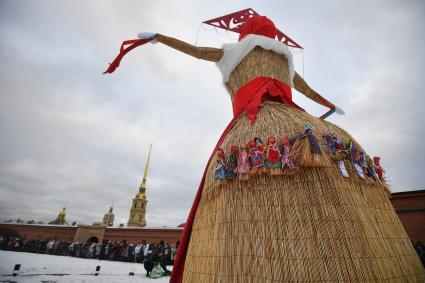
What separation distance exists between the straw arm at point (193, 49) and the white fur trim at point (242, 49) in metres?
0.12

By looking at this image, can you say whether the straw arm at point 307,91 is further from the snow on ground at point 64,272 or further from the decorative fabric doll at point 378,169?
the snow on ground at point 64,272

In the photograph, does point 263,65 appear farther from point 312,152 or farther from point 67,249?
point 67,249

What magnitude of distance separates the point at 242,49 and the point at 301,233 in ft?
8.75

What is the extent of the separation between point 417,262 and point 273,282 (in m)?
1.43

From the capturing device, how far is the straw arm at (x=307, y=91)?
166 inches

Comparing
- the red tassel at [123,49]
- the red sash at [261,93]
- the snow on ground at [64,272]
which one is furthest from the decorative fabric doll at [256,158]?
the snow on ground at [64,272]

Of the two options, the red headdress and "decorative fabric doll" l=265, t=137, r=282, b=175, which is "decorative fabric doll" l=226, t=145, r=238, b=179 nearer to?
"decorative fabric doll" l=265, t=137, r=282, b=175

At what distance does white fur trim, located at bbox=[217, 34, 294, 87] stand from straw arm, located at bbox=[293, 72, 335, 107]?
79 cm

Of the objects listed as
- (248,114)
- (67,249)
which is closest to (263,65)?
(248,114)

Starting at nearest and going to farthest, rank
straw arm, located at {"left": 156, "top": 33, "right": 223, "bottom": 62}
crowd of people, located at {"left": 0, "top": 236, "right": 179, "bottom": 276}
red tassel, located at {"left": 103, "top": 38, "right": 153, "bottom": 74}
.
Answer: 1. red tassel, located at {"left": 103, "top": 38, "right": 153, "bottom": 74}
2. straw arm, located at {"left": 156, "top": 33, "right": 223, "bottom": 62}
3. crowd of people, located at {"left": 0, "top": 236, "right": 179, "bottom": 276}

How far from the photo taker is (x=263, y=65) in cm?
323

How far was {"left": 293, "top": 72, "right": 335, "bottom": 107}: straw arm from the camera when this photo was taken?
4207mm

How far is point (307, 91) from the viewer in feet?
14.1

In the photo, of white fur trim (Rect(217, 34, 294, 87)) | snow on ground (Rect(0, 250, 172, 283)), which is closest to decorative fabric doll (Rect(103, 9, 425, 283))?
white fur trim (Rect(217, 34, 294, 87))
